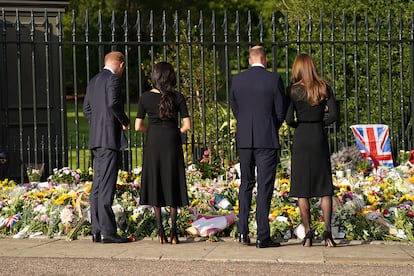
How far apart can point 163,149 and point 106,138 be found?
0.50 metres

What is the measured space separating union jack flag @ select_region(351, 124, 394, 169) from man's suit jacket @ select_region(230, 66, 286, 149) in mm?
4362

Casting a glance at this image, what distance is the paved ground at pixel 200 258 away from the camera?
7449mm

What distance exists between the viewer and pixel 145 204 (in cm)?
879

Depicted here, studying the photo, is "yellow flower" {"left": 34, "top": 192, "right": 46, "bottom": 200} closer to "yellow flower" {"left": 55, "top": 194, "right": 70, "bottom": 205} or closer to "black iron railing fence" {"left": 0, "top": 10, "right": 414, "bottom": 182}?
"yellow flower" {"left": 55, "top": 194, "right": 70, "bottom": 205}

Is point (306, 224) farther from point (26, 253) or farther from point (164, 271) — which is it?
point (26, 253)

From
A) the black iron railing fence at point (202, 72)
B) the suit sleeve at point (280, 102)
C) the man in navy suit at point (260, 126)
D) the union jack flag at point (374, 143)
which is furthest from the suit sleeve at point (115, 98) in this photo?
the union jack flag at point (374, 143)

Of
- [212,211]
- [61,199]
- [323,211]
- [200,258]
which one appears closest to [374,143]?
[212,211]

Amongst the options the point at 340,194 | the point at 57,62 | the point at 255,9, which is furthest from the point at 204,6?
the point at 340,194

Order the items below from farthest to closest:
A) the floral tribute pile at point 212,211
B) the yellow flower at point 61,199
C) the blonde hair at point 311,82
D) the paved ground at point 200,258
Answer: the yellow flower at point 61,199 < the floral tribute pile at point 212,211 < the blonde hair at point 311,82 < the paved ground at point 200,258

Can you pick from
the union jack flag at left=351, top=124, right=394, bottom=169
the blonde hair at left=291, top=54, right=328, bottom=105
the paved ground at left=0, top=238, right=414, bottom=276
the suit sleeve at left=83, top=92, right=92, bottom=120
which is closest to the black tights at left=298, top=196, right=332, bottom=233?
the paved ground at left=0, top=238, right=414, bottom=276

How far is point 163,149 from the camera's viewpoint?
8750mm

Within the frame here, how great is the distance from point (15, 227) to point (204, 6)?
3575 centimetres

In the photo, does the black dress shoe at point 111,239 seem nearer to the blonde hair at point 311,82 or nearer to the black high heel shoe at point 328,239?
the black high heel shoe at point 328,239

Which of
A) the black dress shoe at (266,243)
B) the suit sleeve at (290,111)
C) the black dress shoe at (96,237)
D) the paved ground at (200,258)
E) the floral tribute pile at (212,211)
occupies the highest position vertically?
the suit sleeve at (290,111)
